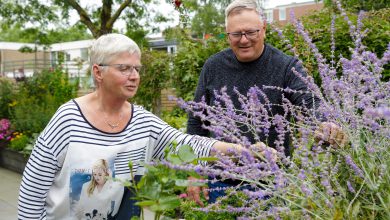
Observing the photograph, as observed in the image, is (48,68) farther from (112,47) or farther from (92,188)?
(92,188)

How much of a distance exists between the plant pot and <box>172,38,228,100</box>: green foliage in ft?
10.4

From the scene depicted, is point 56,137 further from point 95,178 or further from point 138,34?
point 138,34

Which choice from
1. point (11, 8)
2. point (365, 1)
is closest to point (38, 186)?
point (365, 1)

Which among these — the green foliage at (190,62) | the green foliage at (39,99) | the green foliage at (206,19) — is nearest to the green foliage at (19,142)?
the green foliage at (39,99)

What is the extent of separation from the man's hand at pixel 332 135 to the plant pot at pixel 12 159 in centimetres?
790

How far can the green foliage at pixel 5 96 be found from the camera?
11.3 m

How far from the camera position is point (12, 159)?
9102mm

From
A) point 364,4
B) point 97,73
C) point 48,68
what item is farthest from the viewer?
point 48,68

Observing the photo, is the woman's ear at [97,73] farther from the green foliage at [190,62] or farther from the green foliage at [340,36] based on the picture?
the green foliage at [190,62]

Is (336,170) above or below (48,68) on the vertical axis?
below

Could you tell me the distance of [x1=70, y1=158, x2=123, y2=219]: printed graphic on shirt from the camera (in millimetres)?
2039

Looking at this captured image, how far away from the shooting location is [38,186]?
2.09 meters

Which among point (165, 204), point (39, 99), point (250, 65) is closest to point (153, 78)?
point (39, 99)

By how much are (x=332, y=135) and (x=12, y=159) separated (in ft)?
28.6
